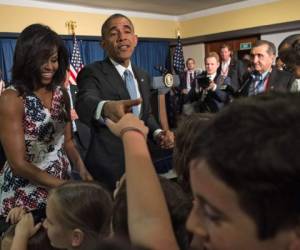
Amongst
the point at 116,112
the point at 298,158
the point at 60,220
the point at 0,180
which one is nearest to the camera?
the point at 298,158

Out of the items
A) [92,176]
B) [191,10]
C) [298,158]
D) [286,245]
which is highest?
[191,10]

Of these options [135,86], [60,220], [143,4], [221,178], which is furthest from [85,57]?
[221,178]

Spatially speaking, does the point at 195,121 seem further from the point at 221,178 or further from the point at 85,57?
the point at 85,57

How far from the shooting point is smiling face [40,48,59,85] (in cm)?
146

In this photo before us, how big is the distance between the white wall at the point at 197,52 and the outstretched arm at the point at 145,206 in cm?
757

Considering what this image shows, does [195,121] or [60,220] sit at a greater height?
[195,121]

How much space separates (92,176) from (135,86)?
446 mm

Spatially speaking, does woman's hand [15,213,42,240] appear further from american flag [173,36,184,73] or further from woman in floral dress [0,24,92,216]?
american flag [173,36,184,73]

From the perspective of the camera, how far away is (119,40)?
5.64 feet

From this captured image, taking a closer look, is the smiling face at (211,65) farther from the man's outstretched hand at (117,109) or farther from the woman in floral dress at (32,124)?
the man's outstretched hand at (117,109)

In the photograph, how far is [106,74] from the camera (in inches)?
66.2

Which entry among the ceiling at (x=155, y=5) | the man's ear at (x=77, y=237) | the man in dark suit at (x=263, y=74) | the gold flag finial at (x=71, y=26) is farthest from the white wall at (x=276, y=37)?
the man's ear at (x=77, y=237)

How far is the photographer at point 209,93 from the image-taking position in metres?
3.98

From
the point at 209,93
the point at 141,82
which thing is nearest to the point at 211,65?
the point at 209,93
